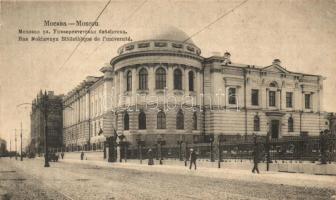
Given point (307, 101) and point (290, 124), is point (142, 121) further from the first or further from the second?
point (307, 101)

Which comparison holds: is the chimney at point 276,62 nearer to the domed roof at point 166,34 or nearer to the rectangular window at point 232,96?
the rectangular window at point 232,96

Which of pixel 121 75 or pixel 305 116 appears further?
pixel 305 116

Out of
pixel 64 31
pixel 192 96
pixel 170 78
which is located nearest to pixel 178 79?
pixel 170 78

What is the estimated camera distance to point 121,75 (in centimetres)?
4266

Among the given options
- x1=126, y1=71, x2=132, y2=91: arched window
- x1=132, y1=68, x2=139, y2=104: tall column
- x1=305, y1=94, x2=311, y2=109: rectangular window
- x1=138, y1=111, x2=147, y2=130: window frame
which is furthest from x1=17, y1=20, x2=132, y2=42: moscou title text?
x1=305, y1=94, x2=311, y2=109: rectangular window

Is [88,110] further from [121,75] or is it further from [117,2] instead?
[117,2]

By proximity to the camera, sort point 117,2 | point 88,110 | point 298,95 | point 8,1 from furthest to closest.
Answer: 1. point 88,110
2. point 298,95
3. point 117,2
4. point 8,1

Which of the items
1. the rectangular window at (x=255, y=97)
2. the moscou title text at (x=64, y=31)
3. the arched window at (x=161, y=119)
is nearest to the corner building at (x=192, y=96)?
→ the arched window at (x=161, y=119)

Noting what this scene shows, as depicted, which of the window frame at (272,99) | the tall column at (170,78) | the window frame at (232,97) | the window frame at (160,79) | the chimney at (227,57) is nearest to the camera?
the tall column at (170,78)

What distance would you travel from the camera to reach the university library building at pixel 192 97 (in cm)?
4072

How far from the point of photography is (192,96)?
42906 mm

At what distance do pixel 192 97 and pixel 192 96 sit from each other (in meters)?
0.10

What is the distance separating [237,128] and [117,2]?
30091mm

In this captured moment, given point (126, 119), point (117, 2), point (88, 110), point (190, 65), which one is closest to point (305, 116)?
point (190, 65)
